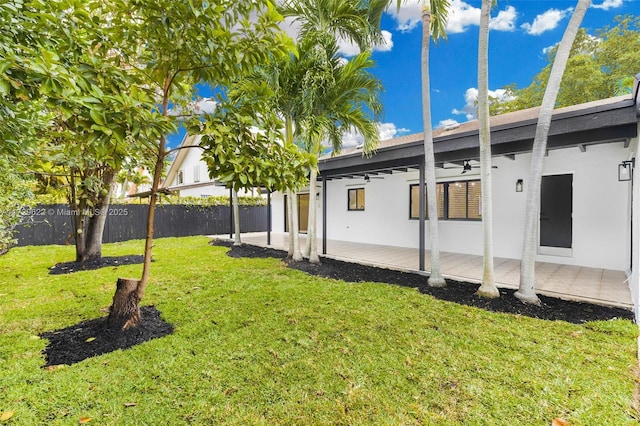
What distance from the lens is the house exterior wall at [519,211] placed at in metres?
6.08

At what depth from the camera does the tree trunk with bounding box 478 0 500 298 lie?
14.1ft

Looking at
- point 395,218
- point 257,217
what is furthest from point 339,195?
point 257,217

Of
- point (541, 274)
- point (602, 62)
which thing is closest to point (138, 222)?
point (541, 274)

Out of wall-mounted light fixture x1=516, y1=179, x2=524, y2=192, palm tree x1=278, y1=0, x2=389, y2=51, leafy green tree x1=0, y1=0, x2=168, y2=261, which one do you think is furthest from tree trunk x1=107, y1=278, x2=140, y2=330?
wall-mounted light fixture x1=516, y1=179, x2=524, y2=192

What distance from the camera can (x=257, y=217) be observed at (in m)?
16.7

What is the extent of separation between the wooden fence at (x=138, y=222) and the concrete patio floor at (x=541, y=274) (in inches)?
301

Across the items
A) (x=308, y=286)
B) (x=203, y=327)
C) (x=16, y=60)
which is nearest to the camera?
(x=16, y=60)

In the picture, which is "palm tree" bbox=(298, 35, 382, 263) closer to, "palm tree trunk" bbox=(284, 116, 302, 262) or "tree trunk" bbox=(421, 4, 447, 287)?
"palm tree trunk" bbox=(284, 116, 302, 262)

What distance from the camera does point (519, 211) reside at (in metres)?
7.34

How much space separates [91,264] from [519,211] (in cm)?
1072

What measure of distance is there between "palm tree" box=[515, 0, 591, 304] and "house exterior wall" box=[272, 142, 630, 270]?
11.0ft

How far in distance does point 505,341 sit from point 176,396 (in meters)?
3.30

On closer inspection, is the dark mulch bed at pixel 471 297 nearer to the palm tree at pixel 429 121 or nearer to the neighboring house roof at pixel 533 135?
the palm tree at pixel 429 121

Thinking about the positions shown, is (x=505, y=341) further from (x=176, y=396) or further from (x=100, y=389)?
(x=100, y=389)
